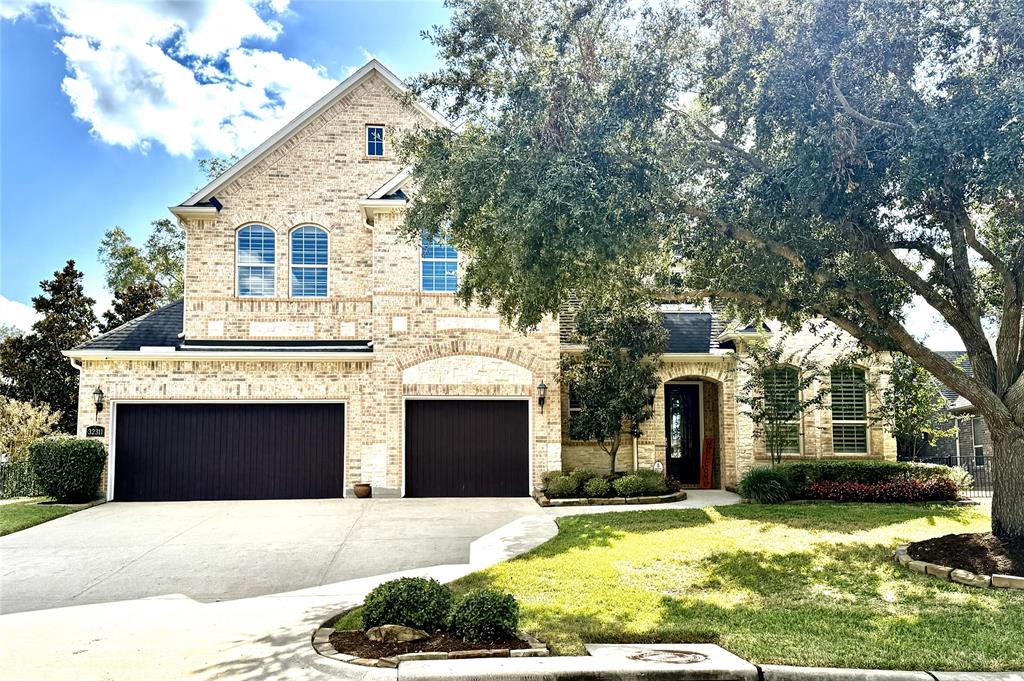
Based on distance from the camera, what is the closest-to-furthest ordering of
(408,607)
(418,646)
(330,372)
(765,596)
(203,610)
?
(418,646) < (408,607) < (203,610) < (765,596) < (330,372)

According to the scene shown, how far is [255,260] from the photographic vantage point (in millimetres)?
18453

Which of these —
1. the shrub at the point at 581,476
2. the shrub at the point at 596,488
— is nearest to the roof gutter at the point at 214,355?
the shrub at the point at 581,476

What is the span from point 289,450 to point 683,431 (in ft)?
32.4

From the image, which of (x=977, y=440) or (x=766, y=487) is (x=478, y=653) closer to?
(x=766, y=487)

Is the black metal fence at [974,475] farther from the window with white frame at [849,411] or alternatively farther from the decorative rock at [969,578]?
the decorative rock at [969,578]

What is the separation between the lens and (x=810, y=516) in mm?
14117

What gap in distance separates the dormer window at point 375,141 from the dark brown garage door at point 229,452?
6.59m

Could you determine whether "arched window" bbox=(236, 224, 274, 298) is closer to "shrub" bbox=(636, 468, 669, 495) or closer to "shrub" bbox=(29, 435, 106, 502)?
"shrub" bbox=(29, 435, 106, 502)

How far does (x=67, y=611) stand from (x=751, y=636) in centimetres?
694

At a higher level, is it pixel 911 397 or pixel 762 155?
pixel 762 155

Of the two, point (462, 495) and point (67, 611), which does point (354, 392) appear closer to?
point (462, 495)

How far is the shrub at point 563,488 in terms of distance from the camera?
16109mm

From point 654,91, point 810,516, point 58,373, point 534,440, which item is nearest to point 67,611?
point 654,91

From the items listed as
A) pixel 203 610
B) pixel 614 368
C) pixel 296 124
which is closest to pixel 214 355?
pixel 296 124
